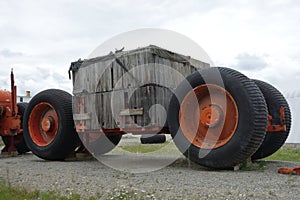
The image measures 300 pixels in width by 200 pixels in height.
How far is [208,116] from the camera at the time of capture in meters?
5.81

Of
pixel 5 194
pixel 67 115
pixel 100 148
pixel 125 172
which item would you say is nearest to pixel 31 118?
pixel 67 115

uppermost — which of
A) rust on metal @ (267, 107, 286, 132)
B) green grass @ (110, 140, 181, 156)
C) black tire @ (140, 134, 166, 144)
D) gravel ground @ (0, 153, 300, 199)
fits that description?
rust on metal @ (267, 107, 286, 132)

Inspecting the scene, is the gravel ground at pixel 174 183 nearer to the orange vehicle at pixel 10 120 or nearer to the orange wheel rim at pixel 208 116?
the orange wheel rim at pixel 208 116

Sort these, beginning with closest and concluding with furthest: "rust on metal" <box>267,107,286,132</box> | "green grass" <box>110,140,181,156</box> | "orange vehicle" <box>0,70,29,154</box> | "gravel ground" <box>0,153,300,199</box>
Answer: "gravel ground" <box>0,153,300,199</box> → "rust on metal" <box>267,107,286,132</box> → "green grass" <box>110,140,181,156</box> → "orange vehicle" <box>0,70,29,154</box>

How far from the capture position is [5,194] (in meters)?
4.37

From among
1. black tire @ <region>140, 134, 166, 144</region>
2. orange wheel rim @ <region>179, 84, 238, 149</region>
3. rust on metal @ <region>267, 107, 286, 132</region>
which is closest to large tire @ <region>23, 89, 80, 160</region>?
black tire @ <region>140, 134, 166, 144</region>

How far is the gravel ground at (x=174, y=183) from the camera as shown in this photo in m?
3.87

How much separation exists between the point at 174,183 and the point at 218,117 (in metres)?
1.49

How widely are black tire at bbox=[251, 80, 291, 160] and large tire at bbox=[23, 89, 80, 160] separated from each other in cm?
393

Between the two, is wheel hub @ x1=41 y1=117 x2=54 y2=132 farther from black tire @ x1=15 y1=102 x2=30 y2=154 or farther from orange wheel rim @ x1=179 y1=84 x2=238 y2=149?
orange wheel rim @ x1=179 y1=84 x2=238 y2=149

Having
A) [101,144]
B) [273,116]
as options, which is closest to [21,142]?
[101,144]

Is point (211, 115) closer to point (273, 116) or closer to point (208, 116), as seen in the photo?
point (208, 116)

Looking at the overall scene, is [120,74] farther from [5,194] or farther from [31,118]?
[5,194]

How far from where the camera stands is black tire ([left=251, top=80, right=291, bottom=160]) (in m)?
6.60
